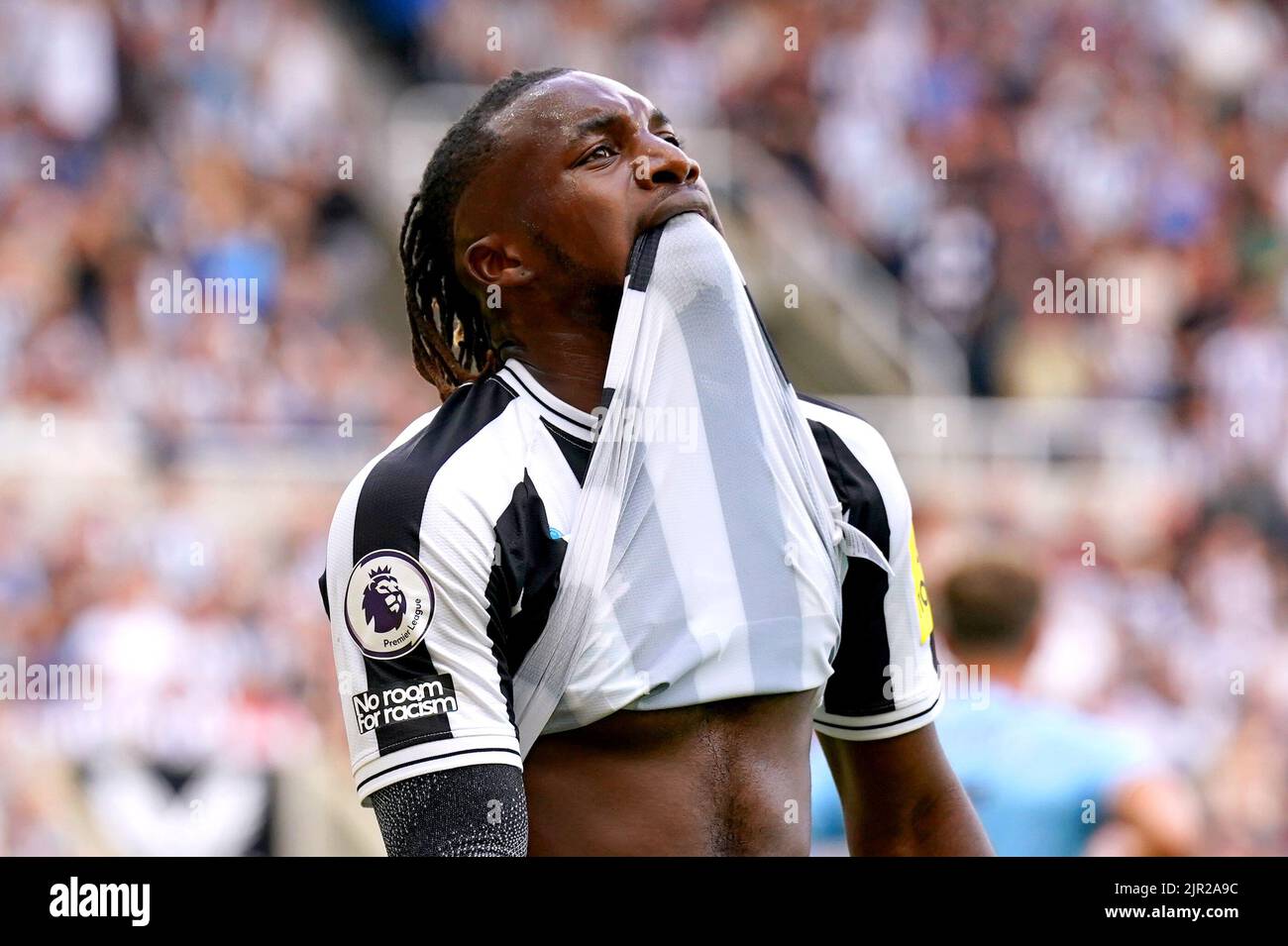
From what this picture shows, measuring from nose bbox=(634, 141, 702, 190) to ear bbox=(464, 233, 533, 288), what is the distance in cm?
20

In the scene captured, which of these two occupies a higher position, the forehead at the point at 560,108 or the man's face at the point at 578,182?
the forehead at the point at 560,108

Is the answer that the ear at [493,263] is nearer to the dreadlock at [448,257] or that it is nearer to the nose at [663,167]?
the dreadlock at [448,257]

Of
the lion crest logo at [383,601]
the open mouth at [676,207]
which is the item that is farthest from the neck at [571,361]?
the lion crest logo at [383,601]

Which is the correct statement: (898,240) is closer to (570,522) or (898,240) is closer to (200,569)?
(200,569)

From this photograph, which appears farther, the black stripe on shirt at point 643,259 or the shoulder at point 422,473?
the black stripe on shirt at point 643,259

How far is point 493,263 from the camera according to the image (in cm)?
249

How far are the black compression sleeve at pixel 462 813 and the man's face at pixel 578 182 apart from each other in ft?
2.26

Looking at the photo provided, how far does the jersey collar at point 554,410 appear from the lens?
2396 mm

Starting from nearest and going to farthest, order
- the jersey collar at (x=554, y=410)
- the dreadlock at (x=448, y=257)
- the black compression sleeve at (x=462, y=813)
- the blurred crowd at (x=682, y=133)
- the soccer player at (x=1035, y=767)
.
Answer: the black compression sleeve at (x=462, y=813), the jersey collar at (x=554, y=410), the dreadlock at (x=448, y=257), the soccer player at (x=1035, y=767), the blurred crowd at (x=682, y=133)

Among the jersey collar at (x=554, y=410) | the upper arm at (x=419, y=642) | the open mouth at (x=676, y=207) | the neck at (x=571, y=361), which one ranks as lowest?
the upper arm at (x=419, y=642)

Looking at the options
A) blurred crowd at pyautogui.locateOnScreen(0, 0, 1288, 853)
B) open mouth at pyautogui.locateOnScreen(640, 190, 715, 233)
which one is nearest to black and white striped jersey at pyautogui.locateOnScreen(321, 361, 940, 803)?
open mouth at pyautogui.locateOnScreen(640, 190, 715, 233)

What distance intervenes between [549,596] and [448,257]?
615 millimetres

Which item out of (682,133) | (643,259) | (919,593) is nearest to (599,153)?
(643,259)

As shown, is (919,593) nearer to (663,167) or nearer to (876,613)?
(876,613)
